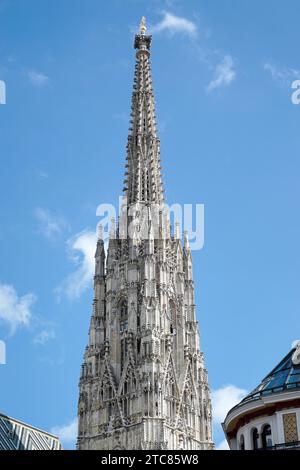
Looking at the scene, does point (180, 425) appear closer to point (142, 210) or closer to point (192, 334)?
point (192, 334)

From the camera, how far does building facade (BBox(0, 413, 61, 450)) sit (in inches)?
3250

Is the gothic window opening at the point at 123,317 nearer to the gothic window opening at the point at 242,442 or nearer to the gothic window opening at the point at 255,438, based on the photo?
the gothic window opening at the point at 242,442

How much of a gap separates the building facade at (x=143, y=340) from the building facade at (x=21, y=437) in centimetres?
405

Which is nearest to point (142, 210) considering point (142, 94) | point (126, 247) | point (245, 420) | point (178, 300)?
point (126, 247)

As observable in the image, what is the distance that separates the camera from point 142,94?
4636 inches

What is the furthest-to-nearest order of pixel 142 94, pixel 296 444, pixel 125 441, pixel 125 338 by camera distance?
pixel 142 94 → pixel 125 338 → pixel 125 441 → pixel 296 444

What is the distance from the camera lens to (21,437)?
85750 millimetres

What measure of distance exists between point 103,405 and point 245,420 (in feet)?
171

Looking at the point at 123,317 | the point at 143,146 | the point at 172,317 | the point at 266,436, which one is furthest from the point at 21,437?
the point at 266,436

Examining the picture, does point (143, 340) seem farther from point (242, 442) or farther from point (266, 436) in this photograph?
point (266, 436)

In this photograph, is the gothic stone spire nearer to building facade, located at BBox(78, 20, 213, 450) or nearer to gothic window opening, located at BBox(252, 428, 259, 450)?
building facade, located at BBox(78, 20, 213, 450)

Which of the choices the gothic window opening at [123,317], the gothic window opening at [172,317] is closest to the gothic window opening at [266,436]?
the gothic window opening at [123,317]

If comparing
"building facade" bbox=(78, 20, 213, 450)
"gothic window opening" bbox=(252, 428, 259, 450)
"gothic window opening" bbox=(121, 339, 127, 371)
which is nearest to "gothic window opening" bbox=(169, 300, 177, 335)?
"building facade" bbox=(78, 20, 213, 450)

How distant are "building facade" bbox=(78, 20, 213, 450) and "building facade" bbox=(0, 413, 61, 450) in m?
4.05
